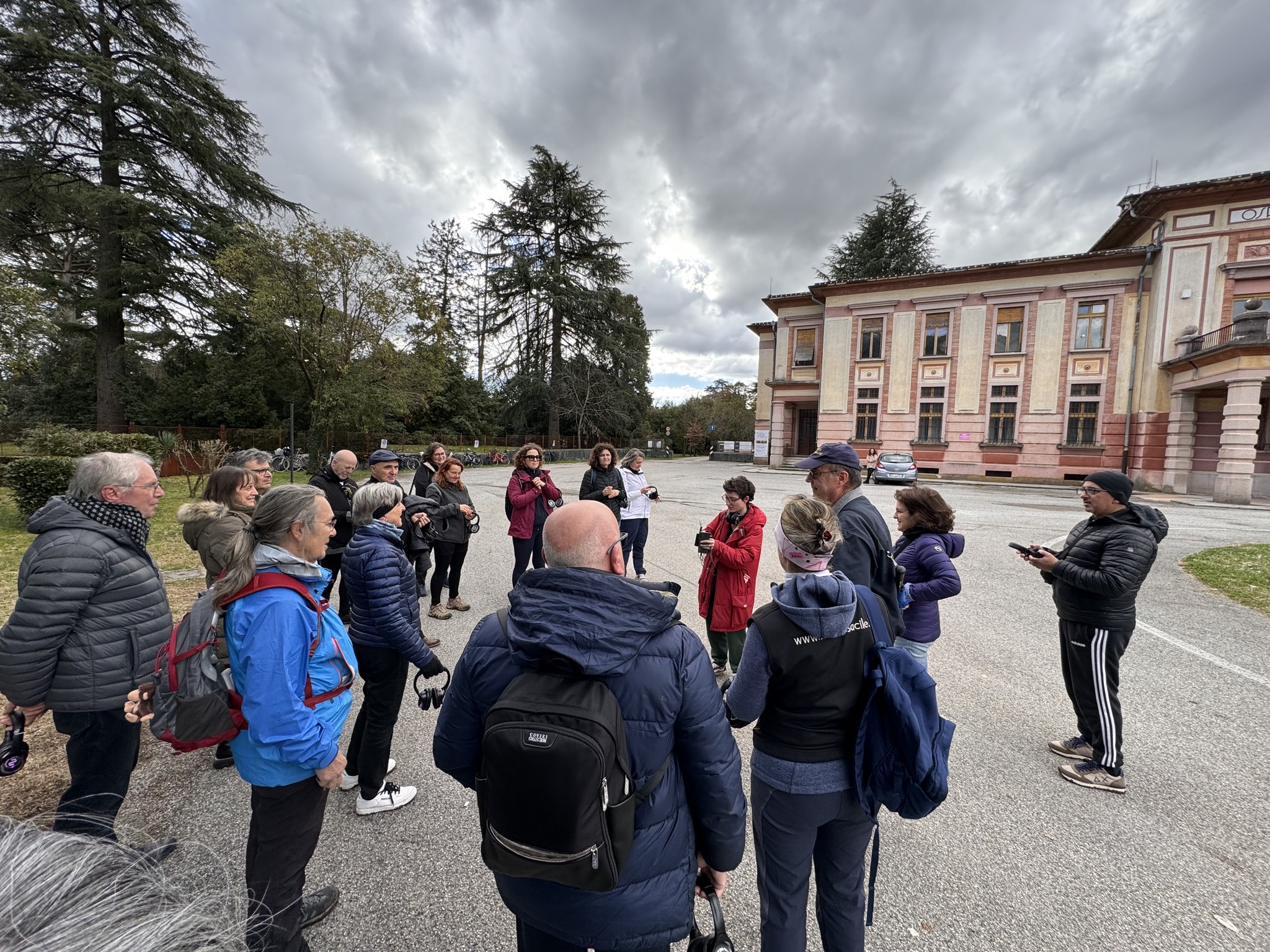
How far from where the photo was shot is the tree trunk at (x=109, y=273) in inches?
756

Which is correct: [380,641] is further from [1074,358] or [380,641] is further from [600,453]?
[1074,358]

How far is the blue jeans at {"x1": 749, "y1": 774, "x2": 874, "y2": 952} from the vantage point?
180 cm

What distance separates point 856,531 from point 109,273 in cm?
2933

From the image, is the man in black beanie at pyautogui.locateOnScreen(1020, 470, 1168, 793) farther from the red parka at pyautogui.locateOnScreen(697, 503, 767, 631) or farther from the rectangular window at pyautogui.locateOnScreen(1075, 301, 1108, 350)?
the rectangular window at pyautogui.locateOnScreen(1075, 301, 1108, 350)

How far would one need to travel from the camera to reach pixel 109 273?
20.4m

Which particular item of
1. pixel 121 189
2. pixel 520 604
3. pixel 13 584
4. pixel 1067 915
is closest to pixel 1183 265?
pixel 1067 915

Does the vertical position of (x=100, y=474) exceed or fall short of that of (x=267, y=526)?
it exceeds it

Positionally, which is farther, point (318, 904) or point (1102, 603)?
point (1102, 603)

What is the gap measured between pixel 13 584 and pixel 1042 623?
12.0 m

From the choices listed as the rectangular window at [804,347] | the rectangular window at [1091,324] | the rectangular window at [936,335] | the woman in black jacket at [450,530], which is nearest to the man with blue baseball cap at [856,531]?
the woman in black jacket at [450,530]

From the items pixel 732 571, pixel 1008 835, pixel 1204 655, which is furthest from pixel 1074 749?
pixel 1204 655

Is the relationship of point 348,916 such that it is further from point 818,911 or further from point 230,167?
point 230,167

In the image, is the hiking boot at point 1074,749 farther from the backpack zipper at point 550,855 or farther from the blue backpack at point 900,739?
the backpack zipper at point 550,855

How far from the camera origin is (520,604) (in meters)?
1.38
